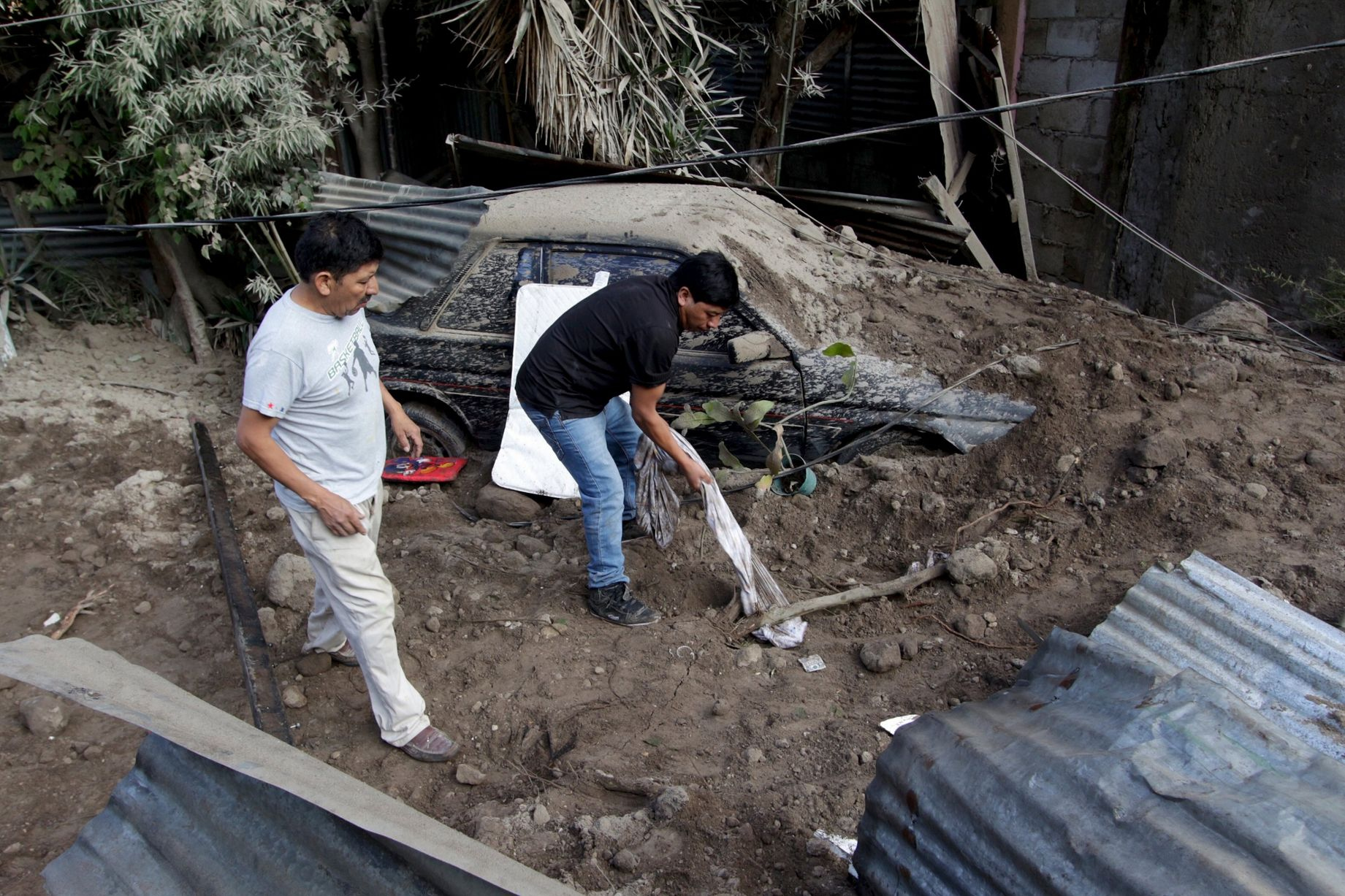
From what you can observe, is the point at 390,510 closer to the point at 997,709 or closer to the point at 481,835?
the point at 481,835

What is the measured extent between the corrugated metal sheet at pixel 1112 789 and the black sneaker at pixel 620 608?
190 cm

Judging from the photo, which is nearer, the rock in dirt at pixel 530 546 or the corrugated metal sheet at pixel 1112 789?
the corrugated metal sheet at pixel 1112 789

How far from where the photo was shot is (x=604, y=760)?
3545 millimetres

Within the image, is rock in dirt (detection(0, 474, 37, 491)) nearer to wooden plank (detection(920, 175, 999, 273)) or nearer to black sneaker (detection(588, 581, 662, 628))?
black sneaker (detection(588, 581, 662, 628))

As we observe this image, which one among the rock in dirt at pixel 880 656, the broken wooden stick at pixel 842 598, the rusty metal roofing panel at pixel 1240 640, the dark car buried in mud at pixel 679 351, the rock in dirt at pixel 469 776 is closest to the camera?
the rusty metal roofing panel at pixel 1240 640

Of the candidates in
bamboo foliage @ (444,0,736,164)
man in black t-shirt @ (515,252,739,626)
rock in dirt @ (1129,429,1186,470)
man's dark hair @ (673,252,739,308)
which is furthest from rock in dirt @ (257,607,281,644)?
bamboo foliage @ (444,0,736,164)

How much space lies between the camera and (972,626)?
4.09m

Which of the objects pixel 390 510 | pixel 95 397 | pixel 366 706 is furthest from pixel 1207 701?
pixel 95 397

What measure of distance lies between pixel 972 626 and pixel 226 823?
304 centimetres

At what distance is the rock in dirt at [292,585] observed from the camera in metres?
4.45

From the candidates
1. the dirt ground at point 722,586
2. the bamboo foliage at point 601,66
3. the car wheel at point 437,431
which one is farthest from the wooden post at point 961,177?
the car wheel at point 437,431

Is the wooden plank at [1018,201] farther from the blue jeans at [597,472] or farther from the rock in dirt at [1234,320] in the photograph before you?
the blue jeans at [597,472]

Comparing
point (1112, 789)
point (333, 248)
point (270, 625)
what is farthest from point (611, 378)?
point (1112, 789)

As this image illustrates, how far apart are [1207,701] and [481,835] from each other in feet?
7.04
